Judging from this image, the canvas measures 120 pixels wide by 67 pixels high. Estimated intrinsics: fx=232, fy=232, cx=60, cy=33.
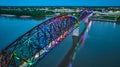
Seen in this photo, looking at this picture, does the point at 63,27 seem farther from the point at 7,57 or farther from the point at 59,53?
the point at 7,57

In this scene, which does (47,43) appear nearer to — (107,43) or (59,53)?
(59,53)

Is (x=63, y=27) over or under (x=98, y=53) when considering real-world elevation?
over

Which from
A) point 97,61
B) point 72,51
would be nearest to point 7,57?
point 97,61

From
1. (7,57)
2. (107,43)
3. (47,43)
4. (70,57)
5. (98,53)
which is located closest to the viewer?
(7,57)

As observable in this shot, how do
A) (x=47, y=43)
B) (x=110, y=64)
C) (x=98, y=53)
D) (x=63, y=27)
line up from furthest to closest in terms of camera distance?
(x=63, y=27)
(x=98, y=53)
(x=110, y=64)
(x=47, y=43)

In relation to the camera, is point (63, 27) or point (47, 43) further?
point (63, 27)

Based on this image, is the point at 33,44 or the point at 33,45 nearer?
the point at 33,45
